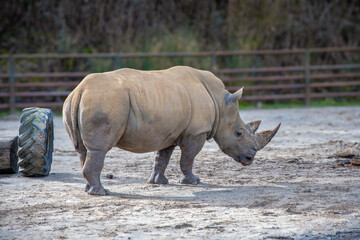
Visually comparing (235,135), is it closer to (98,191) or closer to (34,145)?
(98,191)

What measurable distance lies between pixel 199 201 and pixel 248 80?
11329 mm

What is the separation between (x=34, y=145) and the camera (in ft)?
24.8

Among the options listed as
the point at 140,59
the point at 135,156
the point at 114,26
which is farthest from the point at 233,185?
the point at 114,26

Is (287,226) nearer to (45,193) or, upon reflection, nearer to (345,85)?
(45,193)

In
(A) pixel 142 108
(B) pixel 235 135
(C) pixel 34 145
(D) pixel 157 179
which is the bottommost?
(D) pixel 157 179

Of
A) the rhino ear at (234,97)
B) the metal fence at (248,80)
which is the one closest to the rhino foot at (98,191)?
the rhino ear at (234,97)

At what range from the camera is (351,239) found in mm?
4988

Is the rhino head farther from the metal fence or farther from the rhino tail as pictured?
the metal fence

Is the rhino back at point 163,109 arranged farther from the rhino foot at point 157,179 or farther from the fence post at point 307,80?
the fence post at point 307,80

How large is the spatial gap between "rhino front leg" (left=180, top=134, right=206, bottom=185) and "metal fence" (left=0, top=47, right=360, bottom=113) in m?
8.94

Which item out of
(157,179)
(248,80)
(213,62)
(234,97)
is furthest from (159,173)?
(248,80)

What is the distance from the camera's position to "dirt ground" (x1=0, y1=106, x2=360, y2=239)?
520 centimetres

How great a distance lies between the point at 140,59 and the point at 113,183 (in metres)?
10.1

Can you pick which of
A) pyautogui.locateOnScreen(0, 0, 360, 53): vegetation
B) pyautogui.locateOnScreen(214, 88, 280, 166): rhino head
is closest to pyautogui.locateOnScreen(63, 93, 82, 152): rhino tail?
pyautogui.locateOnScreen(214, 88, 280, 166): rhino head
